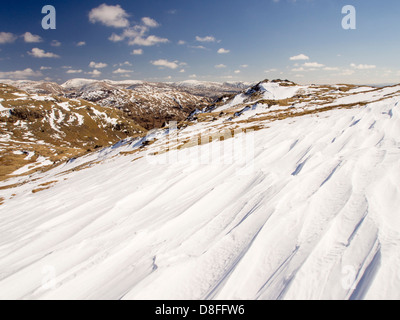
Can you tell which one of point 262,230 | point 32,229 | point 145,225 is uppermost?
point 262,230

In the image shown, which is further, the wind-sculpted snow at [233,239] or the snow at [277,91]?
the snow at [277,91]

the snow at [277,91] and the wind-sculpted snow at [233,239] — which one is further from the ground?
the snow at [277,91]

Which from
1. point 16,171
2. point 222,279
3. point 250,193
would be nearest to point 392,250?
point 222,279

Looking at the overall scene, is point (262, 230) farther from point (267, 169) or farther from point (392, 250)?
point (267, 169)

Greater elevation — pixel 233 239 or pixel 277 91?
pixel 277 91

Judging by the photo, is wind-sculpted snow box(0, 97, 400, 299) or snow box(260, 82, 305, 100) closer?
wind-sculpted snow box(0, 97, 400, 299)

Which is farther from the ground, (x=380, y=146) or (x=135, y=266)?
(x=380, y=146)

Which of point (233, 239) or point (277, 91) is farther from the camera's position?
point (277, 91)

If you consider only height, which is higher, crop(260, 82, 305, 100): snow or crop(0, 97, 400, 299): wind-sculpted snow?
crop(260, 82, 305, 100): snow
